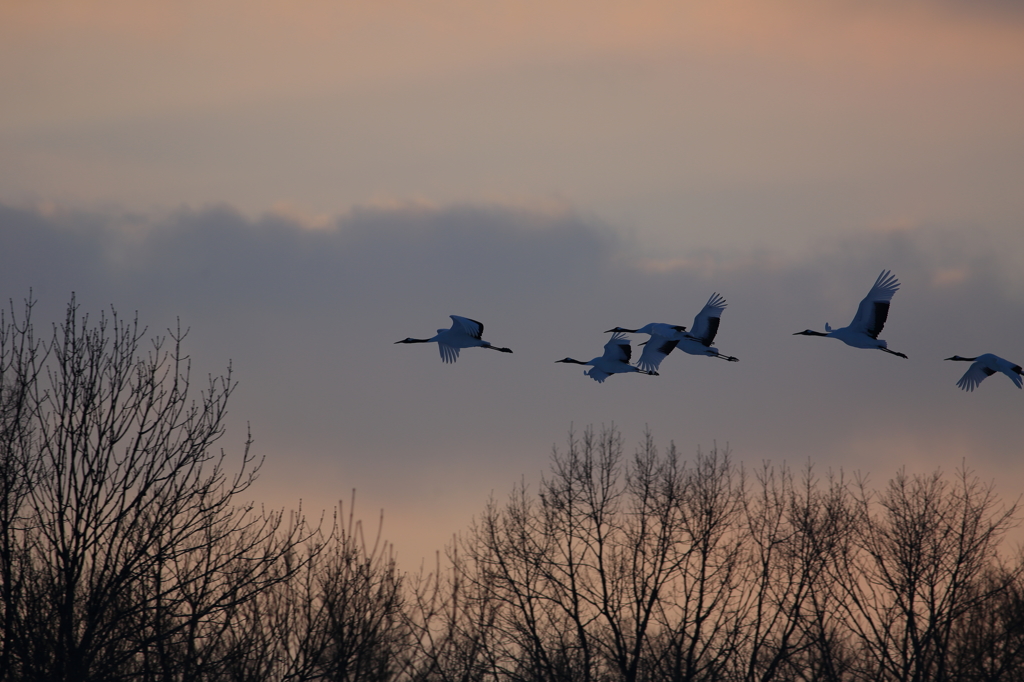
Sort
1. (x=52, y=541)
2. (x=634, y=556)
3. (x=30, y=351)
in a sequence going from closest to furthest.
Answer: (x=52, y=541)
(x=30, y=351)
(x=634, y=556)

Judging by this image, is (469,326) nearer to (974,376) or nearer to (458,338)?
(458,338)

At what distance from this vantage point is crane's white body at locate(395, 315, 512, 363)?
24.1 m

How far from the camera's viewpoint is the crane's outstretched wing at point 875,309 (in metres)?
23.5

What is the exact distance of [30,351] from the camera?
18875mm

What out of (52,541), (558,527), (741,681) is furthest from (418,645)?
(52,541)

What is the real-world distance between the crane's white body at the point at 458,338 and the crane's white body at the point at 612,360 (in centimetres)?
549

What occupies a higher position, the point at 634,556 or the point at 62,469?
the point at 634,556

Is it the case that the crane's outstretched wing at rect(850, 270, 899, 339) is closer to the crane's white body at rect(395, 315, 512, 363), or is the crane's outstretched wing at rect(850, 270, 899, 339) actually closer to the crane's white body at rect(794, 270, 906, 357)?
the crane's white body at rect(794, 270, 906, 357)

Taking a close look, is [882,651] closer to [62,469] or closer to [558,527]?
[558,527]

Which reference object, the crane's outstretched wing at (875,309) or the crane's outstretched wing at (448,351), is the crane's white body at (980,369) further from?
the crane's outstretched wing at (448,351)

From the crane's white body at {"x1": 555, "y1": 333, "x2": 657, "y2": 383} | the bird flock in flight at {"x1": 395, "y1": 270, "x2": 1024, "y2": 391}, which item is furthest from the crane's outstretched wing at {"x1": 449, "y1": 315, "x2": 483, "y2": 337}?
the crane's white body at {"x1": 555, "y1": 333, "x2": 657, "y2": 383}

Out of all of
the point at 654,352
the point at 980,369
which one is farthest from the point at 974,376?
the point at 654,352

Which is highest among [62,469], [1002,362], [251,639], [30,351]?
[1002,362]

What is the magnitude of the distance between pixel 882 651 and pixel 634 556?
19.6 ft
